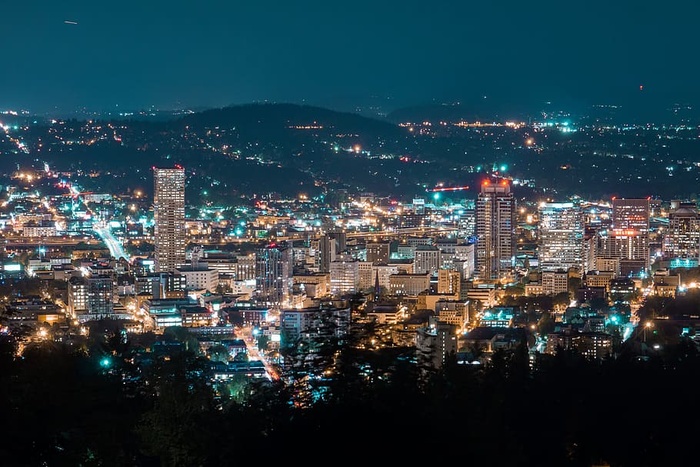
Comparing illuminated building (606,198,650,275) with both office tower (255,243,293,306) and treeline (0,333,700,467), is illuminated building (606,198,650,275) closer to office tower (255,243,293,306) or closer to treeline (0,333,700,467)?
office tower (255,243,293,306)

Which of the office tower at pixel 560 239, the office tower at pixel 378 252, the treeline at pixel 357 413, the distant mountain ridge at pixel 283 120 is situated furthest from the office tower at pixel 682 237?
the distant mountain ridge at pixel 283 120

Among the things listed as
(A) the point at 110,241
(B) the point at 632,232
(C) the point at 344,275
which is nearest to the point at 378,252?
(C) the point at 344,275

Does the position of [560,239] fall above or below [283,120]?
below

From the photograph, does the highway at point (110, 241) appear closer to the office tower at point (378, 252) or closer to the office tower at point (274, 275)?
the office tower at point (378, 252)

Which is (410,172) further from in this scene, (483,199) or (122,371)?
(122,371)

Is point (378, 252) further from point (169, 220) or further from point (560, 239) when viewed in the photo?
point (169, 220)

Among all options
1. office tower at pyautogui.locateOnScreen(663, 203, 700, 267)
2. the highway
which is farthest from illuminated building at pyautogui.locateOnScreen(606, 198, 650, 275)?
the highway

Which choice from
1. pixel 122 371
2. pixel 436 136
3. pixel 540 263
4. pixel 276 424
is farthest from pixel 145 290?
pixel 436 136
